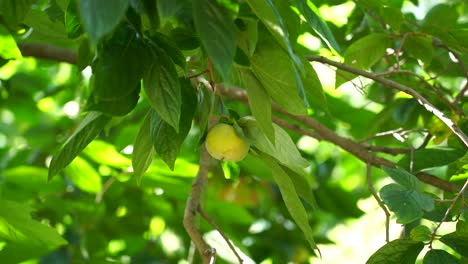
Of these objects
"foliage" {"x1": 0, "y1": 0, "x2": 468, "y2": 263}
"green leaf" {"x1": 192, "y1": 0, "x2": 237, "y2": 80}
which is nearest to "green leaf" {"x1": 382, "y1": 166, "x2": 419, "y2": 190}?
"foliage" {"x1": 0, "y1": 0, "x2": 468, "y2": 263}

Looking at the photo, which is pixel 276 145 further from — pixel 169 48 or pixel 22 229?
pixel 22 229

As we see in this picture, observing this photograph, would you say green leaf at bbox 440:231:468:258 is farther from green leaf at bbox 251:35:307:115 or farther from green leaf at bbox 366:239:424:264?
green leaf at bbox 251:35:307:115

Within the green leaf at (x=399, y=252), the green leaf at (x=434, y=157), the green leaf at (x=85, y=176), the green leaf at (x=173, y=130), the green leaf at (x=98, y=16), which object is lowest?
the green leaf at (x=85, y=176)

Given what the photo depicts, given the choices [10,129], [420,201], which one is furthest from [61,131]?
[420,201]

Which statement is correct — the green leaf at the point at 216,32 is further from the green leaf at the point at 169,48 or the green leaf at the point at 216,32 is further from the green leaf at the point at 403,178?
the green leaf at the point at 403,178

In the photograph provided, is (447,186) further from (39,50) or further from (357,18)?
(39,50)

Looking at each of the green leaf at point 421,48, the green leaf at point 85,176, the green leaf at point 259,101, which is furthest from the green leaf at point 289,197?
the green leaf at point 85,176

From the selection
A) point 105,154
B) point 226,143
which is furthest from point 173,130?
point 105,154
